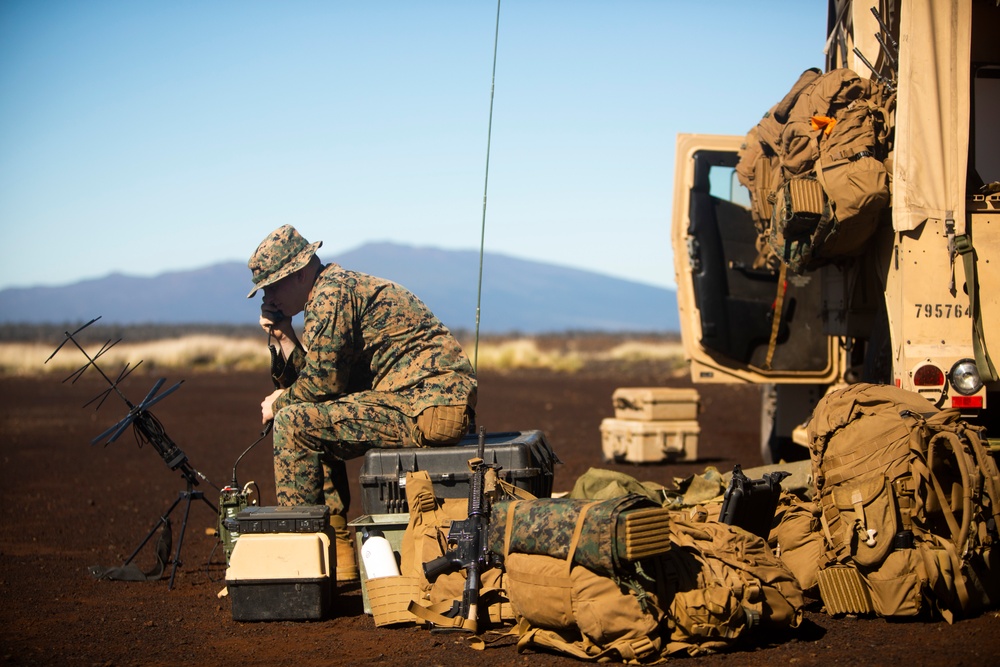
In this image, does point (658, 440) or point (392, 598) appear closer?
point (392, 598)

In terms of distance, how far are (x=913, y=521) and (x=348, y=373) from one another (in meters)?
3.00

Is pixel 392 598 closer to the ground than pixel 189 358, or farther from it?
closer to the ground

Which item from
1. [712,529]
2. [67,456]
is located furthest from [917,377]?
[67,456]

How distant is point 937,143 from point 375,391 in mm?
3378

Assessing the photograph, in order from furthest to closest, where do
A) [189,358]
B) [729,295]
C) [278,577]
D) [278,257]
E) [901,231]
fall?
[189,358]
[729,295]
[278,257]
[901,231]
[278,577]

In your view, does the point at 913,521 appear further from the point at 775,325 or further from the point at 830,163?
the point at 775,325

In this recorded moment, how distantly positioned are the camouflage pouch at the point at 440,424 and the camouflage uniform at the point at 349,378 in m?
0.04

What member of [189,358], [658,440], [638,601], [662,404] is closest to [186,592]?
[638,601]

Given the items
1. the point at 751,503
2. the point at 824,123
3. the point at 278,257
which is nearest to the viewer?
the point at 751,503

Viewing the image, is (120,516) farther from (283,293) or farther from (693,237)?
(693,237)

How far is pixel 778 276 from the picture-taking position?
30.3 ft

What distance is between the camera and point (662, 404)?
39.8 feet

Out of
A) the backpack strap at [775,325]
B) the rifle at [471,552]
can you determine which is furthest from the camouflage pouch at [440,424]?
the backpack strap at [775,325]

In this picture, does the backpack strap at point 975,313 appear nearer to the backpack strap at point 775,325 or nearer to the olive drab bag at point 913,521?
the olive drab bag at point 913,521
